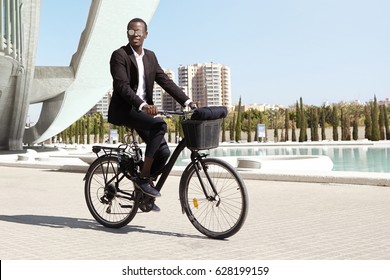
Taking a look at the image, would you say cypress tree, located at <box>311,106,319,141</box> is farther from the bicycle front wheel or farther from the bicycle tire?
the bicycle front wheel

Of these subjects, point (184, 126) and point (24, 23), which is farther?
point (24, 23)

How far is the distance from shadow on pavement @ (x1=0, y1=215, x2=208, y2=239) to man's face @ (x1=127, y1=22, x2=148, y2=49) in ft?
5.35

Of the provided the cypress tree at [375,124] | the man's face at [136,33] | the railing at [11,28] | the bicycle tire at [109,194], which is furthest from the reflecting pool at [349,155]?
the man's face at [136,33]

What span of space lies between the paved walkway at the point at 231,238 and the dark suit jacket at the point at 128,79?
108 centimetres

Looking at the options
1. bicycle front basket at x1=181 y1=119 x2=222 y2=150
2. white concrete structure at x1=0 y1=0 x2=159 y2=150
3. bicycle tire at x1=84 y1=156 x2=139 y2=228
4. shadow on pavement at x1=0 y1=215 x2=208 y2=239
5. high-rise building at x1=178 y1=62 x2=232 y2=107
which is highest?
high-rise building at x1=178 y1=62 x2=232 y2=107

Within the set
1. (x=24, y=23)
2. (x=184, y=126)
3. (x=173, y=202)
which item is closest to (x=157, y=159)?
(x=184, y=126)

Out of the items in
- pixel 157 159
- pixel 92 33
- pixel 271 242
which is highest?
pixel 92 33

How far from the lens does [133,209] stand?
181 inches

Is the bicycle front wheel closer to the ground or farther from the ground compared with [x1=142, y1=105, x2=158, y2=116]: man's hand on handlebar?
closer to the ground

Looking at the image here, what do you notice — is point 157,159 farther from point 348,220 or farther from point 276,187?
point 276,187

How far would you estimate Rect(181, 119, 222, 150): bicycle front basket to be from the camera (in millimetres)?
3957

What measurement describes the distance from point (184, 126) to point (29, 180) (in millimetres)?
7595

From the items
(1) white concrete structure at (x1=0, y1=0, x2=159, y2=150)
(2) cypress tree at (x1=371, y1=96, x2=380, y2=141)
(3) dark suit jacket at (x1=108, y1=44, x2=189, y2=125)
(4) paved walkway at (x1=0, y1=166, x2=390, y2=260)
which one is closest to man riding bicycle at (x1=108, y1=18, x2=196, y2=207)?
(3) dark suit jacket at (x1=108, y1=44, x2=189, y2=125)

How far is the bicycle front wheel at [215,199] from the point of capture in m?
4.02
